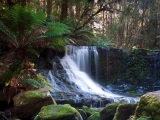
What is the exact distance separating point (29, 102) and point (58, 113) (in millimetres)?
1017

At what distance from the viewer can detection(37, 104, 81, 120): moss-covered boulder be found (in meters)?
4.57

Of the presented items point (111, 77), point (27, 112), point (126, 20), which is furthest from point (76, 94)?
point (126, 20)

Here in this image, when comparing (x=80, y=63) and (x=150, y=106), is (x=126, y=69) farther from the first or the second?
(x=150, y=106)

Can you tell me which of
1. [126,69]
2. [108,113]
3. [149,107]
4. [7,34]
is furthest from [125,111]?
[126,69]

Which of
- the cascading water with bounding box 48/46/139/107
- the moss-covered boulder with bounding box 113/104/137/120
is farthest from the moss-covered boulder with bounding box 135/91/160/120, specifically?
the cascading water with bounding box 48/46/139/107

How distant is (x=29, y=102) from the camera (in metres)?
5.41

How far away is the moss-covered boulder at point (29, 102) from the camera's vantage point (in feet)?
17.7

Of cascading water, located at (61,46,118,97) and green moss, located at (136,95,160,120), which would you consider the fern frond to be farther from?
cascading water, located at (61,46,118,97)

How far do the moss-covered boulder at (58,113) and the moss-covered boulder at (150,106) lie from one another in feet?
4.59

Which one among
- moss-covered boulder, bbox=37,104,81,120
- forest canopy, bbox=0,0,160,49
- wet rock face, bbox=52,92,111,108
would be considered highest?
forest canopy, bbox=0,0,160,49

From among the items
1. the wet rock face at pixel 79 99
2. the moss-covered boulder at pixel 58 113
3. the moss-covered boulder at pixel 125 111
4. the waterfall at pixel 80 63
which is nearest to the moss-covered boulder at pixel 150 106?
the moss-covered boulder at pixel 125 111

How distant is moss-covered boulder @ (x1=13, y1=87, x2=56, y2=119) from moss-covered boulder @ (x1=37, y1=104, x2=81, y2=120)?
688 mm

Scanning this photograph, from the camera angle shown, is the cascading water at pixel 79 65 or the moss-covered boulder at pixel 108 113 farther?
the cascading water at pixel 79 65

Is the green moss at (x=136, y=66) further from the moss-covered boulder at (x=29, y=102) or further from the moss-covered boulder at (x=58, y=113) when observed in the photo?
the moss-covered boulder at (x=58, y=113)
